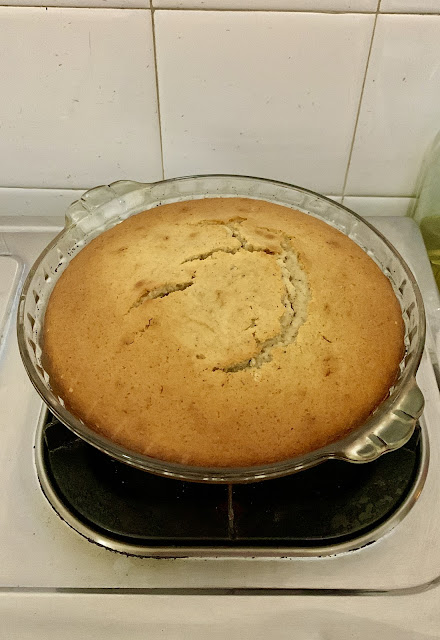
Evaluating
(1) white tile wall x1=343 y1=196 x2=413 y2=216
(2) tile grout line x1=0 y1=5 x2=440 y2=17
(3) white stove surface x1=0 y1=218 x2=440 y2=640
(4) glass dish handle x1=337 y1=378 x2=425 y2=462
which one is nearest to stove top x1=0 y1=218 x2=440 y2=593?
(3) white stove surface x1=0 y1=218 x2=440 y2=640

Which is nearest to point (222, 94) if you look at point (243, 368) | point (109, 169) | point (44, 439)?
point (109, 169)

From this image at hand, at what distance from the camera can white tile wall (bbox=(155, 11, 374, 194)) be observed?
0.78m

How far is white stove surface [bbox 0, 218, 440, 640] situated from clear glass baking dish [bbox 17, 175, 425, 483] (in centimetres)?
12

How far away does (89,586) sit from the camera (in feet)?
1.98

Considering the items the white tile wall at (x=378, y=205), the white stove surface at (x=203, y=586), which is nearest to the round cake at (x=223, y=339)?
the white stove surface at (x=203, y=586)

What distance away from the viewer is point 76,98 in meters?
0.85

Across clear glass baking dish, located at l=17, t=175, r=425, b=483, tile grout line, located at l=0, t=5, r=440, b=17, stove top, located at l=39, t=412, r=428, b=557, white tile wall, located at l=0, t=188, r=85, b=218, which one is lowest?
stove top, located at l=39, t=412, r=428, b=557

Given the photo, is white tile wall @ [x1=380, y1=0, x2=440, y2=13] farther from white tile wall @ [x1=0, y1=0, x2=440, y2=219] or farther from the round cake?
the round cake

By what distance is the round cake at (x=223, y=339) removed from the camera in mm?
604

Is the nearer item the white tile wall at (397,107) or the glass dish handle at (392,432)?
the glass dish handle at (392,432)

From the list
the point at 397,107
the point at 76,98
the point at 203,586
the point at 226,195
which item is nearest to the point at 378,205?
the point at 397,107

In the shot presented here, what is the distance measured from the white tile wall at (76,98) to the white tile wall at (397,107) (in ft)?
1.04

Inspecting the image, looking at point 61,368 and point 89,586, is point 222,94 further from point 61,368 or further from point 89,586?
point 89,586

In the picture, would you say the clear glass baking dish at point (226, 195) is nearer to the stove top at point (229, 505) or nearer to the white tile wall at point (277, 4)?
the stove top at point (229, 505)
